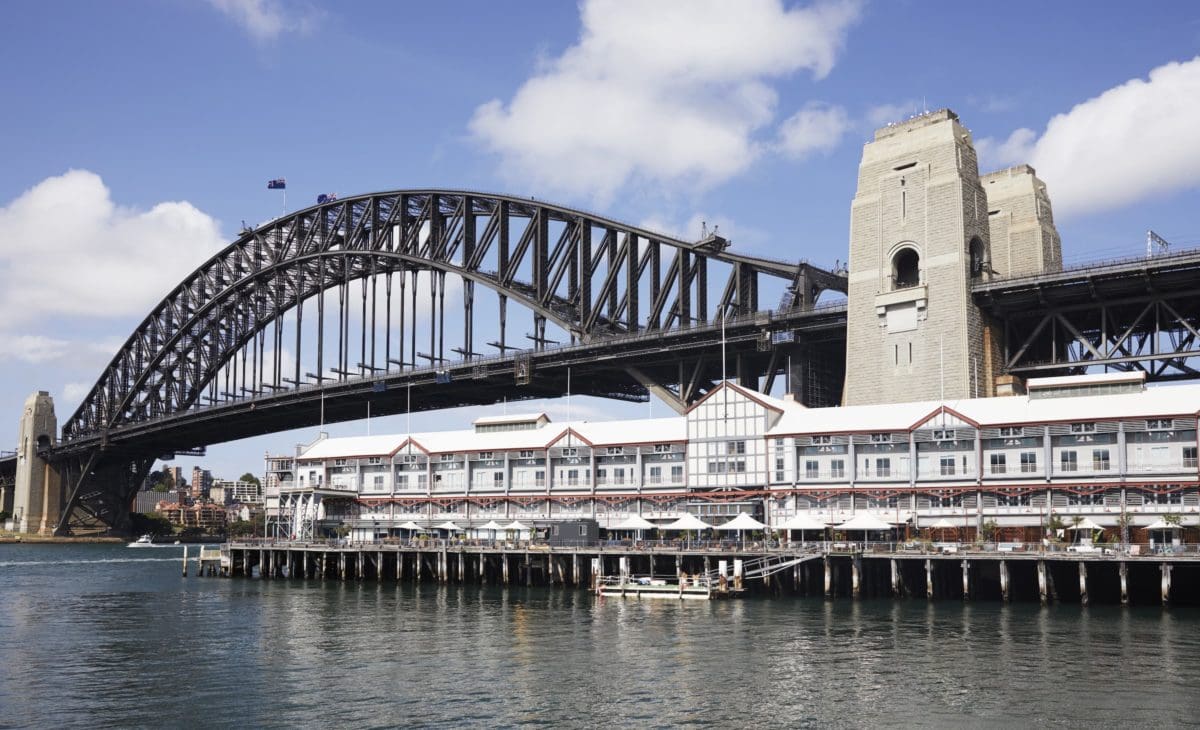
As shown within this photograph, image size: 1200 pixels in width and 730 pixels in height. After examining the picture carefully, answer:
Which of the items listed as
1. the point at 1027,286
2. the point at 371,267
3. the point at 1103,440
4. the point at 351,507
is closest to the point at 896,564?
the point at 1103,440

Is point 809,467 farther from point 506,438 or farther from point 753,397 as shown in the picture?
point 506,438

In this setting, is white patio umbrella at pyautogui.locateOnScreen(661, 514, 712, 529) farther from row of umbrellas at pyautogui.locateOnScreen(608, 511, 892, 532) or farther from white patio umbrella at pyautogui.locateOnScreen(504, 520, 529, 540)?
white patio umbrella at pyautogui.locateOnScreen(504, 520, 529, 540)

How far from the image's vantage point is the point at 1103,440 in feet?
288

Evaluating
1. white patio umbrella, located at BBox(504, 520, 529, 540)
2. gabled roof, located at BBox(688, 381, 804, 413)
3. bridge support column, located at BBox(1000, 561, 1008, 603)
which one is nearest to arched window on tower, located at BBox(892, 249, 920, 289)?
gabled roof, located at BBox(688, 381, 804, 413)

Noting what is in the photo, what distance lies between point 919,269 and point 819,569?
3210 centimetres

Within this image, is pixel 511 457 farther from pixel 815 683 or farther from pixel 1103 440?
pixel 815 683

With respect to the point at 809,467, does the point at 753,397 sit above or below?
above

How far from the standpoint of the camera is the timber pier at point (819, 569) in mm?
77062

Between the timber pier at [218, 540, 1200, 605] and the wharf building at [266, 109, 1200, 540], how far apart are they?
6577 mm

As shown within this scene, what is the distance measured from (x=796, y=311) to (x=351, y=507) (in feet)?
170

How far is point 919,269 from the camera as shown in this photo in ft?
350

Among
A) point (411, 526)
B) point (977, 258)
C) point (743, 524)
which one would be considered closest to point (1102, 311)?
point (977, 258)

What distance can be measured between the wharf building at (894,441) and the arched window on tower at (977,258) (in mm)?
181

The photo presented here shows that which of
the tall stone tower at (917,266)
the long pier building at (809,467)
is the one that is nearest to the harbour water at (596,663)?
the long pier building at (809,467)
